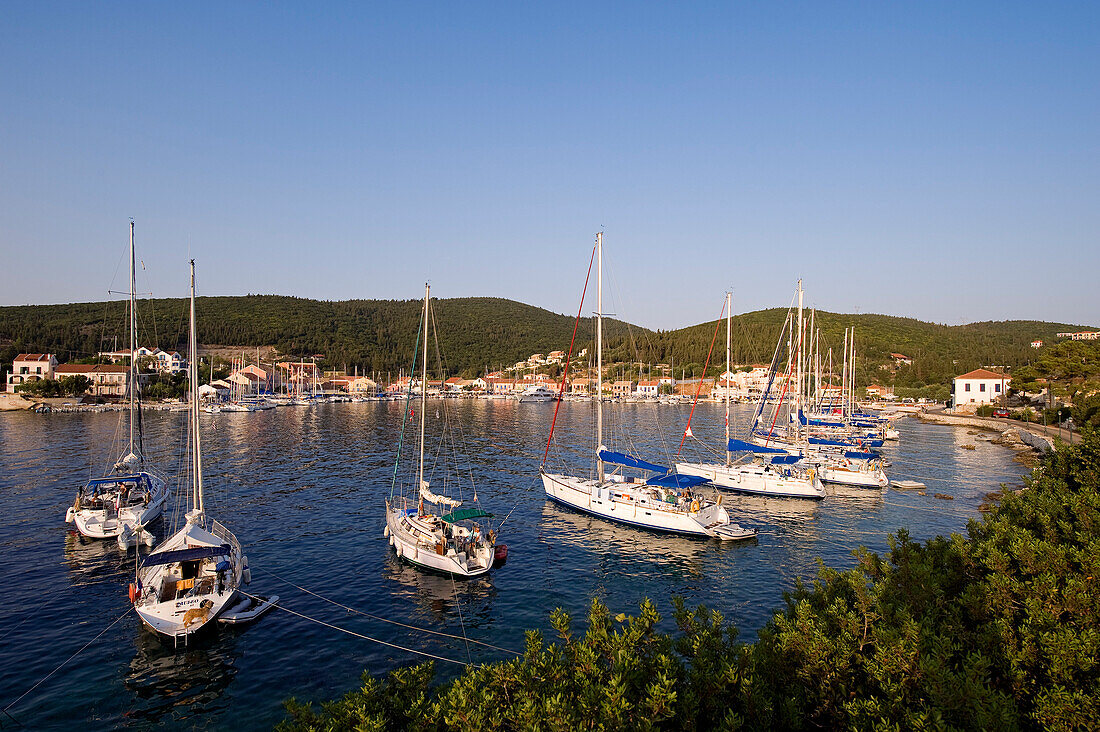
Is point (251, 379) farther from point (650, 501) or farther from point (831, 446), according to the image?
point (650, 501)

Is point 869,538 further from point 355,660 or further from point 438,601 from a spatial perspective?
point 355,660

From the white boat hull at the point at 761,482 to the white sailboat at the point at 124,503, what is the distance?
32.9 meters

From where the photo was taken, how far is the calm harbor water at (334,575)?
57.6 ft

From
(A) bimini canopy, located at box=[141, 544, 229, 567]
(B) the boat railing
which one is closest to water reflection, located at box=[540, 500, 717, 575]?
(B) the boat railing

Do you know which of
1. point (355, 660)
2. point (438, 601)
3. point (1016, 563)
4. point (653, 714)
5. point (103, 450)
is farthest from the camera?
point (103, 450)

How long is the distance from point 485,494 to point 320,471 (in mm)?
18006

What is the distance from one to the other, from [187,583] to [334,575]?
673 cm

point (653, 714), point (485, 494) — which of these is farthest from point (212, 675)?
point (485, 494)

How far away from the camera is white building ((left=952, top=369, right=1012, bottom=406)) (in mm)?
104438

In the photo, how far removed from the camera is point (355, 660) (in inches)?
747

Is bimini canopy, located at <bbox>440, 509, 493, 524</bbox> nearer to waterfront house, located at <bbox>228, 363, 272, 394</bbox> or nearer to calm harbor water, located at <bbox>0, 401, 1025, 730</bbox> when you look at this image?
calm harbor water, located at <bbox>0, 401, 1025, 730</bbox>

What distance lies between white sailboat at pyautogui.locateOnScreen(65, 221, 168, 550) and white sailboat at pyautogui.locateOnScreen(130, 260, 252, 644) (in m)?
8.39

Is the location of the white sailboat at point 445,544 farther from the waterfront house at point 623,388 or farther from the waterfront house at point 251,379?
the waterfront house at point 623,388

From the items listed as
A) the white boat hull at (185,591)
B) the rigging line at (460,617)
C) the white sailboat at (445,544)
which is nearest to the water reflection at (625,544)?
the white sailboat at (445,544)
